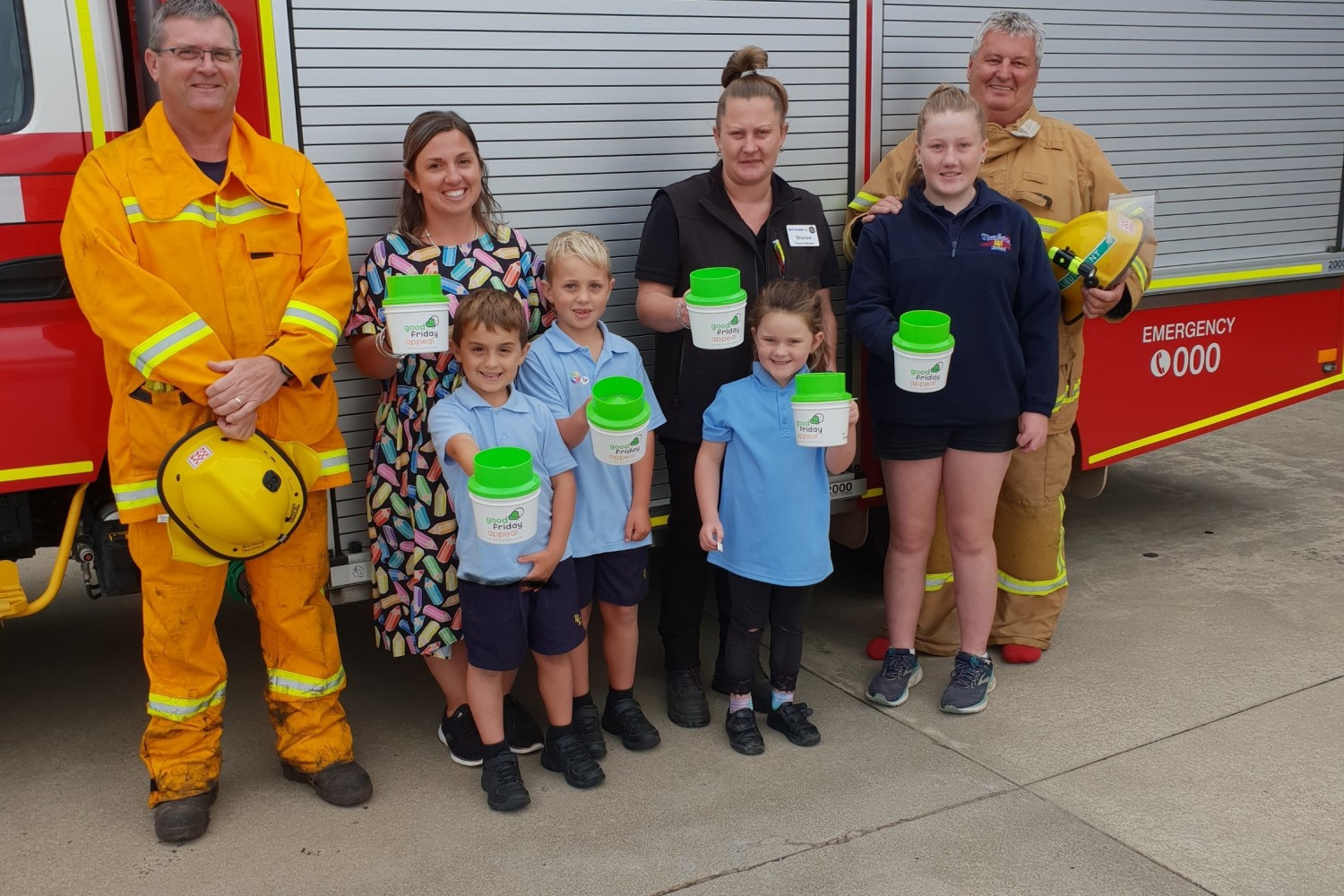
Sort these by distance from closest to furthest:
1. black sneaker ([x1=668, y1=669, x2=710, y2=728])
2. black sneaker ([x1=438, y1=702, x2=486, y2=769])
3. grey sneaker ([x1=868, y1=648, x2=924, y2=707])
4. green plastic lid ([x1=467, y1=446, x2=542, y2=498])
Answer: green plastic lid ([x1=467, y1=446, x2=542, y2=498]) → black sneaker ([x1=438, y1=702, x2=486, y2=769]) → black sneaker ([x1=668, y1=669, x2=710, y2=728]) → grey sneaker ([x1=868, y1=648, x2=924, y2=707])

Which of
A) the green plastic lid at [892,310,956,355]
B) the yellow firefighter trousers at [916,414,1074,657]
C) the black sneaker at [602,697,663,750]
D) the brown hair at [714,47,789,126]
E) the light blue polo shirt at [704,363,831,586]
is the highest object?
the brown hair at [714,47,789,126]

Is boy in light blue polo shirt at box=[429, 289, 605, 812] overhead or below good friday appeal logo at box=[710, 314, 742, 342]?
below

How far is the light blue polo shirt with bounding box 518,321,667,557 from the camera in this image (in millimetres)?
3582

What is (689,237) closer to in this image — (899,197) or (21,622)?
(899,197)

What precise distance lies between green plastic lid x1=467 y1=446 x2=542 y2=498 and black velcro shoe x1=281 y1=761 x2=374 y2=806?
1.05m

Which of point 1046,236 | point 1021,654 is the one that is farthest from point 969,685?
point 1046,236

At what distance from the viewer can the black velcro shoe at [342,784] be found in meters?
3.52

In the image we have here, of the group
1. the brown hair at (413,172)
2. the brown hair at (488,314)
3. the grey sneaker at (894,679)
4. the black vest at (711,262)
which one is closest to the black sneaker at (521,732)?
the black vest at (711,262)

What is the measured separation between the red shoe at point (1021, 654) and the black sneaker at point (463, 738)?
1922mm

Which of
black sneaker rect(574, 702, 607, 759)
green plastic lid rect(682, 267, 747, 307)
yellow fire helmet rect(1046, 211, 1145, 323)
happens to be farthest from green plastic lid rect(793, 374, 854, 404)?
black sneaker rect(574, 702, 607, 759)

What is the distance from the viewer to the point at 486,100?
3.70 metres

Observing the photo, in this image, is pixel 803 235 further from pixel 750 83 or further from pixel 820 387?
pixel 820 387

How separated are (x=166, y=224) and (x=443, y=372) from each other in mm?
823

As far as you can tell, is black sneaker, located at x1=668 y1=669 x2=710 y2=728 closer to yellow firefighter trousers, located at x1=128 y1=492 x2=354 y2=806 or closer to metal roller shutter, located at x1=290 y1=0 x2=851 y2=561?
metal roller shutter, located at x1=290 y1=0 x2=851 y2=561
